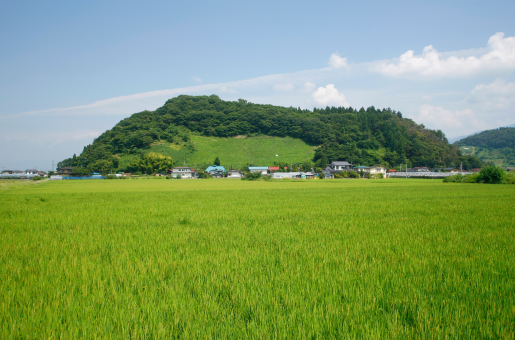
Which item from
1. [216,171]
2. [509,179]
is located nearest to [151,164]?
[216,171]

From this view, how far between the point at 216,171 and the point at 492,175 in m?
77.8

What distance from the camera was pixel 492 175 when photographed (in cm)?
3850

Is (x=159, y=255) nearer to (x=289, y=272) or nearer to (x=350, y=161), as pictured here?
(x=289, y=272)

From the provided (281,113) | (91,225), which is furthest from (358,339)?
(281,113)

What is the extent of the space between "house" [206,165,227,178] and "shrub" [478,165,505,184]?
240 ft

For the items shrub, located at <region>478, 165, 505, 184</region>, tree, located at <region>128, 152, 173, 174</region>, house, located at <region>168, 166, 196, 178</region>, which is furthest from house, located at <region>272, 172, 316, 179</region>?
shrub, located at <region>478, 165, 505, 184</region>

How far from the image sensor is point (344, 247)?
5473 millimetres

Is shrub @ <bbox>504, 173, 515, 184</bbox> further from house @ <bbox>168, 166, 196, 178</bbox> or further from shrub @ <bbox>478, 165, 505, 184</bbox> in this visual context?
house @ <bbox>168, 166, 196, 178</bbox>

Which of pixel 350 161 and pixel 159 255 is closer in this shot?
pixel 159 255

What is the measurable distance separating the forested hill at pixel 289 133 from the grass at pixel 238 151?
472cm

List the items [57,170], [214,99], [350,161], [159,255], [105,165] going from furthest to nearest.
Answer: [214,99] → [57,170] → [350,161] → [105,165] → [159,255]

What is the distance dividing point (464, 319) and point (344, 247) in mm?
2810

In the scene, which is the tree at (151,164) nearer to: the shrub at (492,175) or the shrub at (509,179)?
the shrub at (492,175)

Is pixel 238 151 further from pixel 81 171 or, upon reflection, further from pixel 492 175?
pixel 492 175
